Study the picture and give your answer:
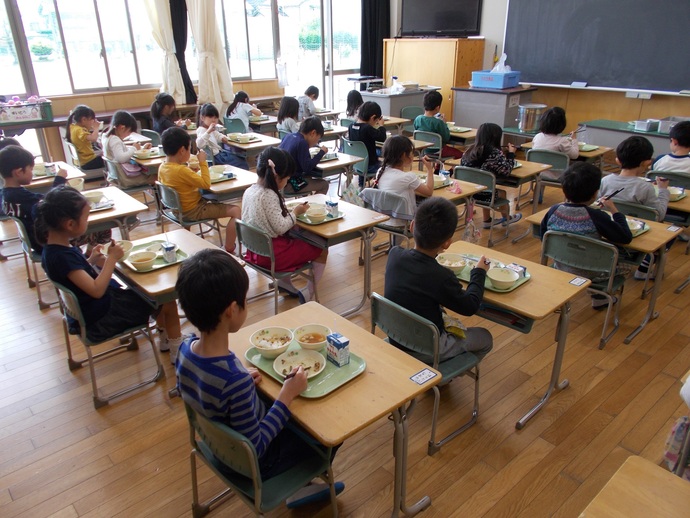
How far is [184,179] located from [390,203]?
1.62 meters

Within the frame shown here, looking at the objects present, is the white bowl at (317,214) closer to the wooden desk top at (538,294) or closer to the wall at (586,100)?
the wooden desk top at (538,294)

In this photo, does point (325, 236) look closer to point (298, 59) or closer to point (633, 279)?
point (633, 279)

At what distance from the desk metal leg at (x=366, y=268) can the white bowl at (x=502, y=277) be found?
107 cm

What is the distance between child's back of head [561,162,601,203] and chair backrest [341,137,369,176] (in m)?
2.47

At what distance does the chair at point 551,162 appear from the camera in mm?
4719

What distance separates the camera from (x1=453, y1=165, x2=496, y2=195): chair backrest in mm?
4340

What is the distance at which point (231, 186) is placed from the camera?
404cm

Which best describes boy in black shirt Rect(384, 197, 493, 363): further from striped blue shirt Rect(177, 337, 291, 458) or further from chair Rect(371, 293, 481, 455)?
striped blue shirt Rect(177, 337, 291, 458)

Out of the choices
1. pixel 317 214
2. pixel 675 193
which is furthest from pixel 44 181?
pixel 675 193

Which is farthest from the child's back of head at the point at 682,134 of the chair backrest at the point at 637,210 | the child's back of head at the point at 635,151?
the chair backrest at the point at 637,210

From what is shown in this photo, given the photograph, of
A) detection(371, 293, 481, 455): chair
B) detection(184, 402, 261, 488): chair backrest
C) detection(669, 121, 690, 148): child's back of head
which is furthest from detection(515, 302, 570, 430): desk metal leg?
detection(669, 121, 690, 148): child's back of head

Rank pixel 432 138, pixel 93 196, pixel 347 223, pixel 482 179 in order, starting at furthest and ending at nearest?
pixel 432 138
pixel 482 179
pixel 93 196
pixel 347 223

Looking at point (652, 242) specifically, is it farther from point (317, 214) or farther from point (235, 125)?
point (235, 125)

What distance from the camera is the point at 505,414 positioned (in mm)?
2621
